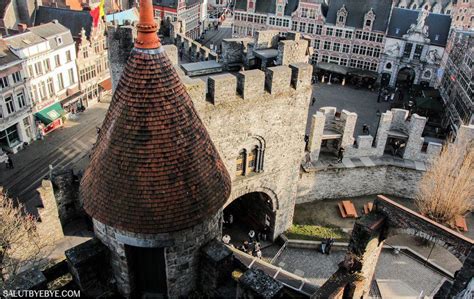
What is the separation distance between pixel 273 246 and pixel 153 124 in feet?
51.1

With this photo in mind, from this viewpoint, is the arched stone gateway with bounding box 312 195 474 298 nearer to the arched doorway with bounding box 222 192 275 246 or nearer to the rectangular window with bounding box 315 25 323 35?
the arched doorway with bounding box 222 192 275 246

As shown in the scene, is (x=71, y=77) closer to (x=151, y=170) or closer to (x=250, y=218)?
(x=250, y=218)

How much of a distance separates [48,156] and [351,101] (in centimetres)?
3024

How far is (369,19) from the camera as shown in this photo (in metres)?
46.7

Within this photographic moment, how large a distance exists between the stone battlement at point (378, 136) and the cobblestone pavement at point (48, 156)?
18.2 m

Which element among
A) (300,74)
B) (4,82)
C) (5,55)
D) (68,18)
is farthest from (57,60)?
(300,74)

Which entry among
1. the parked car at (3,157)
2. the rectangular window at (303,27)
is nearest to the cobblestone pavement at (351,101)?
the rectangular window at (303,27)

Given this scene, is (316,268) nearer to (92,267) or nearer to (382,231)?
(382,231)

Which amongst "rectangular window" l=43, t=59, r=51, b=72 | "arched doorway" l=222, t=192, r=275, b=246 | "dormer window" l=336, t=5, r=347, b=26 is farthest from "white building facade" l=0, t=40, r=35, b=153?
"dormer window" l=336, t=5, r=347, b=26

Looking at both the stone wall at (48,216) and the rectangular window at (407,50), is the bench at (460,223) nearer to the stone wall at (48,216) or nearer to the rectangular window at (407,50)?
the stone wall at (48,216)

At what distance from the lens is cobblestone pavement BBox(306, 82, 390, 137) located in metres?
40.1

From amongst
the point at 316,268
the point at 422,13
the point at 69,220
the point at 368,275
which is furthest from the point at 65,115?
the point at 422,13

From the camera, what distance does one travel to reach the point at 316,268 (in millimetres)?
20953

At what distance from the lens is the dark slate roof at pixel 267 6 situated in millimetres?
50625
